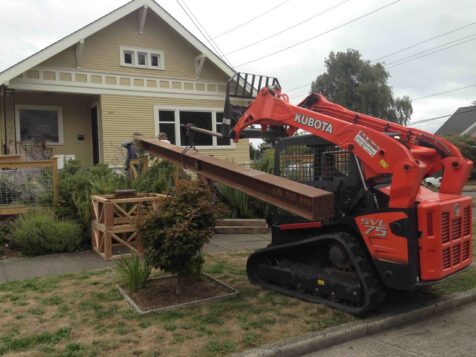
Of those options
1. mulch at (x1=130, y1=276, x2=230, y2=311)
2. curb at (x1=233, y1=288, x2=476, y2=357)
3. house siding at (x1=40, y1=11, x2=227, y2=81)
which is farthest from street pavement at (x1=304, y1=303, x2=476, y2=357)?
house siding at (x1=40, y1=11, x2=227, y2=81)

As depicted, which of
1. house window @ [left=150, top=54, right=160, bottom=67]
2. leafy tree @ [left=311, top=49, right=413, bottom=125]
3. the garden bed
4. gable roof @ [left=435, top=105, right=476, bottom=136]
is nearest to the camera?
the garden bed

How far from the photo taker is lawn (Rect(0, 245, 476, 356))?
4293 millimetres

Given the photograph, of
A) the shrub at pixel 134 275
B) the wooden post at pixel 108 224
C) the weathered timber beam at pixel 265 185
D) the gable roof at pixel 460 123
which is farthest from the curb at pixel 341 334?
the gable roof at pixel 460 123

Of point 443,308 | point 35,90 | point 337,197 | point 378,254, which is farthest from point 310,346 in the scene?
point 35,90

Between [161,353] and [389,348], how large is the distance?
7.07 ft

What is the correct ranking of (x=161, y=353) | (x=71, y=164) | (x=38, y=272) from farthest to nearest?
1. (x=71, y=164)
2. (x=38, y=272)
3. (x=161, y=353)

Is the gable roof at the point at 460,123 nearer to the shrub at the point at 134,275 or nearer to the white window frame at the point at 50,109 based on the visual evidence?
the white window frame at the point at 50,109

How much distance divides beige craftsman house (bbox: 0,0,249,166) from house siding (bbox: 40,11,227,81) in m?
0.03

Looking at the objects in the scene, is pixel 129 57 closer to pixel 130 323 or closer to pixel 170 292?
pixel 170 292

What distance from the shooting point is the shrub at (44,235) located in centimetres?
823

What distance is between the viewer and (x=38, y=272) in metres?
7.12

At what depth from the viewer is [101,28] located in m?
15.4

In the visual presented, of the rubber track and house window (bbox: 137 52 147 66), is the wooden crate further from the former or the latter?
house window (bbox: 137 52 147 66)

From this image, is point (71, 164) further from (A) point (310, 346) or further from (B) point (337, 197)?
(A) point (310, 346)
